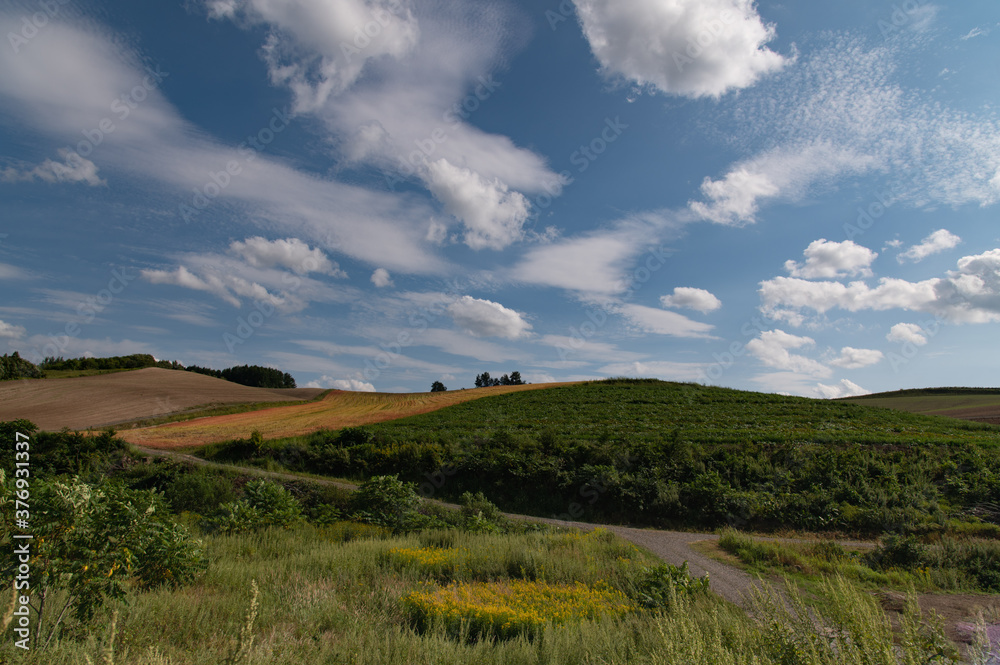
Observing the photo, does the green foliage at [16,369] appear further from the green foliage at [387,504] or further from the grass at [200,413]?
the green foliage at [387,504]

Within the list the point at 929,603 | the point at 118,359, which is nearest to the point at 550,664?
the point at 929,603

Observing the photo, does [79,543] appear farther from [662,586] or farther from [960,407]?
[960,407]

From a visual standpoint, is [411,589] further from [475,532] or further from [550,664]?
[475,532]

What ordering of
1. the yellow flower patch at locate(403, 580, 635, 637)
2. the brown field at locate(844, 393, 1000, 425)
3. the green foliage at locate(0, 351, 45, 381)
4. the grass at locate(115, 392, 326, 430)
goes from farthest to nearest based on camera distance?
Answer: the green foliage at locate(0, 351, 45, 381) < the brown field at locate(844, 393, 1000, 425) < the grass at locate(115, 392, 326, 430) < the yellow flower patch at locate(403, 580, 635, 637)

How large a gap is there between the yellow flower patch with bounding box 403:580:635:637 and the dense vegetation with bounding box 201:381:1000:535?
10991 mm

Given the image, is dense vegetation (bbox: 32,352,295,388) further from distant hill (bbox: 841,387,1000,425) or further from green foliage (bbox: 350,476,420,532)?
distant hill (bbox: 841,387,1000,425)

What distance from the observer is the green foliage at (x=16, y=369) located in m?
47.8

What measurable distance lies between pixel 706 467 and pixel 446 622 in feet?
52.7

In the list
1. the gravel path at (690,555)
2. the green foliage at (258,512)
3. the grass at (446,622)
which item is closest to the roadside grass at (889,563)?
the gravel path at (690,555)

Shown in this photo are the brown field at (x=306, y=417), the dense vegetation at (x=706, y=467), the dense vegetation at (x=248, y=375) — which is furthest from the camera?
the dense vegetation at (x=248, y=375)

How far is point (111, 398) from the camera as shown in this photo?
39625mm

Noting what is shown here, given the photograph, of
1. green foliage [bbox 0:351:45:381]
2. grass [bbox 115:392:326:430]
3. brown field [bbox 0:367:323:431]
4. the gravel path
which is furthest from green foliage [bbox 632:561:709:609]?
green foliage [bbox 0:351:45:381]

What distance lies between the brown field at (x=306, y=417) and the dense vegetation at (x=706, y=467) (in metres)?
3.92

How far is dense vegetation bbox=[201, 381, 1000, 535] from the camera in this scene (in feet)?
51.3
